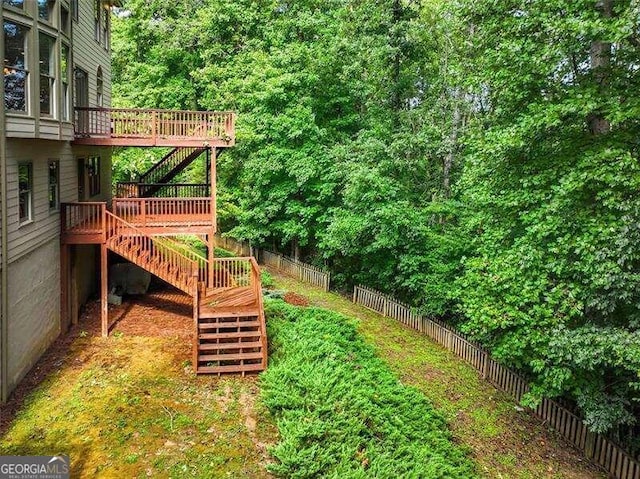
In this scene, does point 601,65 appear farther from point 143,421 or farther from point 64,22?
point 64,22

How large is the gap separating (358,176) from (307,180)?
4866 millimetres

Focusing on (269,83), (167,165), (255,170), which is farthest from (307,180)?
(167,165)

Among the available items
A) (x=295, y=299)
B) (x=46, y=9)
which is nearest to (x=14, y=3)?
(x=46, y=9)

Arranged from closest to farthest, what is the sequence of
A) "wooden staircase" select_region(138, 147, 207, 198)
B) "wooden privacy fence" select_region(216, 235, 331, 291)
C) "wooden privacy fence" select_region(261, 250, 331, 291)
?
"wooden staircase" select_region(138, 147, 207, 198) → "wooden privacy fence" select_region(261, 250, 331, 291) → "wooden privacy fence" select_region(216, 235, 331, 291)

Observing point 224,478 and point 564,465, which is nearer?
point 224,478

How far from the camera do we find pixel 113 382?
1134 cm

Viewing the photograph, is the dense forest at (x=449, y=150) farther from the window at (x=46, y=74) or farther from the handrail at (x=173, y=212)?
the window at (x=46, y=74)

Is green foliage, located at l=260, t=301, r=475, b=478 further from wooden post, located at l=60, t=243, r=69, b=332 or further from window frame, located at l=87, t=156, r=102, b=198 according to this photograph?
window frame, located at l=87, t=156, r=102, b=198

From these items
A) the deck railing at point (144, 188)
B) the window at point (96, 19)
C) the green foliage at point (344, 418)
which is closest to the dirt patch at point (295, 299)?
the deck railing at point (144, 188)

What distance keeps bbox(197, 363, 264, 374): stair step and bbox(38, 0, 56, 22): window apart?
9130 mm

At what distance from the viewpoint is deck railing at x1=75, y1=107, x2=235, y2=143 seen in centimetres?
1486

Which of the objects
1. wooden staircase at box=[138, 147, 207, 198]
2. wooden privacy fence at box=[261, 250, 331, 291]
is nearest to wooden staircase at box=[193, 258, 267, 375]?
wooden staircase at box=[138, 147, 207, 198]

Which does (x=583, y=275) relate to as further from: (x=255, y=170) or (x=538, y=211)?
(x=255, y=170)

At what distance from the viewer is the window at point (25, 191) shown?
36.9ft
